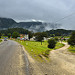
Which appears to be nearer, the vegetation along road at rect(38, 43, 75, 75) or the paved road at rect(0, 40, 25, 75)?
the paved road at rect(0, 40, 25, 75)

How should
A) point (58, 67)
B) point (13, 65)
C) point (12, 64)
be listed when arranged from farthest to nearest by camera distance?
1. point (12, 64)
2. point (13, 65)
3. point (58, 67)

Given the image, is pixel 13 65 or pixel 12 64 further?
pixel 12 64

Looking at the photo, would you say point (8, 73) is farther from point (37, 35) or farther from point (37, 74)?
point (37, 35)

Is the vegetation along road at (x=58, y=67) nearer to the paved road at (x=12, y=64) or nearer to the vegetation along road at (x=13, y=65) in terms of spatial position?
the vegetation along road at (x=13, y=65)

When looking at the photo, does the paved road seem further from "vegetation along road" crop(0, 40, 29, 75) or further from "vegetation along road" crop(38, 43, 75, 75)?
"vegetation along road" crop(38, 43, 75, 75)

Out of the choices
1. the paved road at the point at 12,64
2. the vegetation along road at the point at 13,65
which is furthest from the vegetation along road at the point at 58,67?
the paved road at the point at 12,64

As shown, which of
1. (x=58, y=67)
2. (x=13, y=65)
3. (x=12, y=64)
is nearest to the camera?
(x=58, y=67)

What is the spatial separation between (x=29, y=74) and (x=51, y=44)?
4459 centimetres

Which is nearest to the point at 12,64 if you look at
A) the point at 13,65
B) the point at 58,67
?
the point at 13,65

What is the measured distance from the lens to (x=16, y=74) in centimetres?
596

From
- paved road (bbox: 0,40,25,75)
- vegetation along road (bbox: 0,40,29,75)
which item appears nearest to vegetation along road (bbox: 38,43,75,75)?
vegetation along road (bbox: 0,40,29,75)

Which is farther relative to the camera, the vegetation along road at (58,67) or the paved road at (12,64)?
the vegetation along road at (58,67)

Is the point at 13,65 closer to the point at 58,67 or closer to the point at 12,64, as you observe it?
the point at 12,64

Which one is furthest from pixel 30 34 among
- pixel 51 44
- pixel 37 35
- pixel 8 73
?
pixel 8 73
